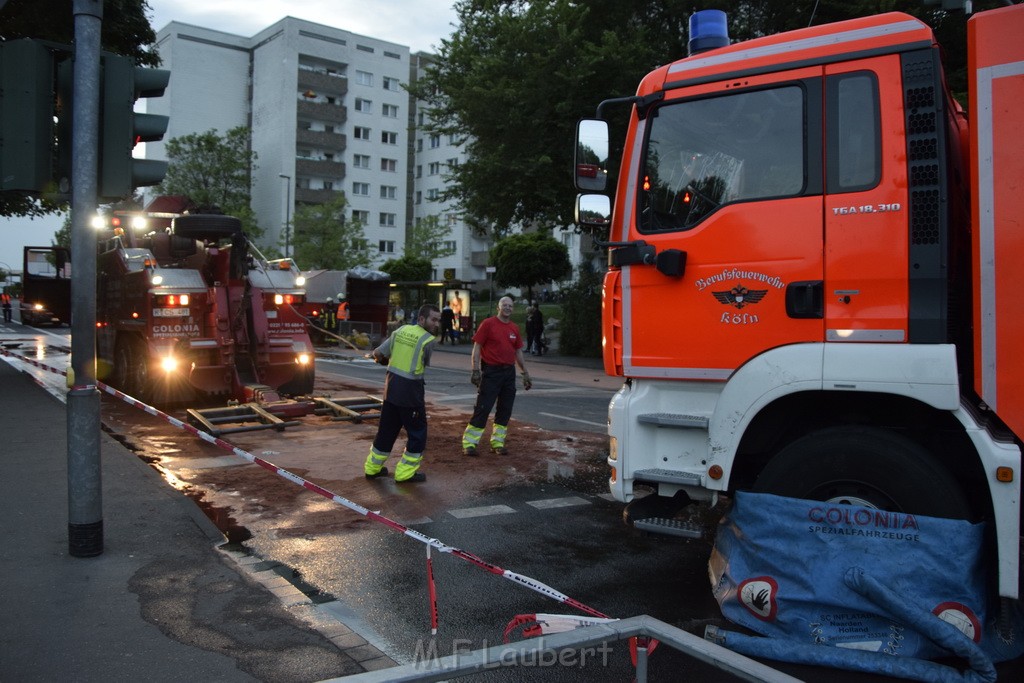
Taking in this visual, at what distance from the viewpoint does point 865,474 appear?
12.6 ft

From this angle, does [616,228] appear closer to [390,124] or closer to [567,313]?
[567,313]

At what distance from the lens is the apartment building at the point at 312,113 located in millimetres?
62031

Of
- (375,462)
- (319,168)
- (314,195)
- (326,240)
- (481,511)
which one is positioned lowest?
(481,511)

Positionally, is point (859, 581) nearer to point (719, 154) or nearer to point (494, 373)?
point (719, 154)

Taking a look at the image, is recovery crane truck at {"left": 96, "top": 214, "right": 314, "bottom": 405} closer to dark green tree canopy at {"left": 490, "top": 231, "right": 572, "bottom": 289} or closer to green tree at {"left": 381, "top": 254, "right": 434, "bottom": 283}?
dark green tree canopy at {"left": 490, "top": 231, "right": 572, "bottom": 289}

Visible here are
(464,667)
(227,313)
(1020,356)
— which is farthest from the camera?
(227,313)

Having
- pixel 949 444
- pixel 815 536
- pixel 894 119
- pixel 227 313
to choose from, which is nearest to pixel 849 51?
pixel 894 119

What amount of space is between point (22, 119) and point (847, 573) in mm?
4821

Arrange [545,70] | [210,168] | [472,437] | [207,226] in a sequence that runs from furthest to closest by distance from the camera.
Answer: [210,168] → [545,70] → [207,226] → [472,437]

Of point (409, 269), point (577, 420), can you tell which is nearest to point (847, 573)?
point (577, 420)

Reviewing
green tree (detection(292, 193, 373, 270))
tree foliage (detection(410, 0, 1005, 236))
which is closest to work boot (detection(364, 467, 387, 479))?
tree foliage (detection(410, 0, 1005, 236))

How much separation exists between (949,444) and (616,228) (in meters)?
2.03

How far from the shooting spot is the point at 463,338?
3053 centimetres

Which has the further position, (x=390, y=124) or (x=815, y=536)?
(x=390, y=124)
